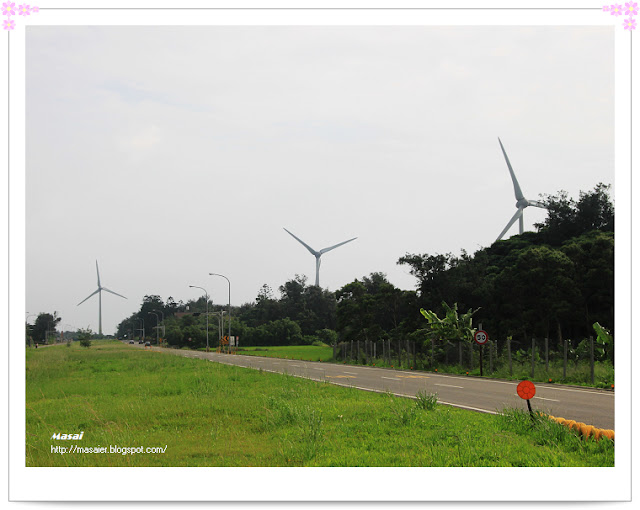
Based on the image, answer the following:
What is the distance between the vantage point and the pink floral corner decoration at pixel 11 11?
8156mm

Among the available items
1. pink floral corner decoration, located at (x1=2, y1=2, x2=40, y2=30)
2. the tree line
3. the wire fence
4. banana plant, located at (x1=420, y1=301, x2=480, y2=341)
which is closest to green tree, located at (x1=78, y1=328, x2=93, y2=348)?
A: the tree line

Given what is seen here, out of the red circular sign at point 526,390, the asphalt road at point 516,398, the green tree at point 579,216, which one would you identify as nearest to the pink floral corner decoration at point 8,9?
the red circular sign at point 526,390

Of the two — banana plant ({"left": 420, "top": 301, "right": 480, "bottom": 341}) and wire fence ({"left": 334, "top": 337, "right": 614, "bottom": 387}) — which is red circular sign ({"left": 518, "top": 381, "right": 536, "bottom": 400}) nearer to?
wire fence ({"left": 334, "top": 337, "right": 614, "bottom": 387})

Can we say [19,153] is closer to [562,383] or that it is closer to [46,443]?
[46,443]

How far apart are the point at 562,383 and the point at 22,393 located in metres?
21.6

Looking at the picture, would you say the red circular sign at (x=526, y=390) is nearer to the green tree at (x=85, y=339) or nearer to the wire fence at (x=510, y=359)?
the wire fence at (x=510, y=359)

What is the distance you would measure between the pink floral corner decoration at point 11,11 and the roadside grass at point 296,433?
5.17m

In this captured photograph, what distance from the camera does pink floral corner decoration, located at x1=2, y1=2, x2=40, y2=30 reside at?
26.8 feet

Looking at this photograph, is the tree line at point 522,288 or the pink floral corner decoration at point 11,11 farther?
the tree line at point 522,288

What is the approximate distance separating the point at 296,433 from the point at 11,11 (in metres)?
7.56
